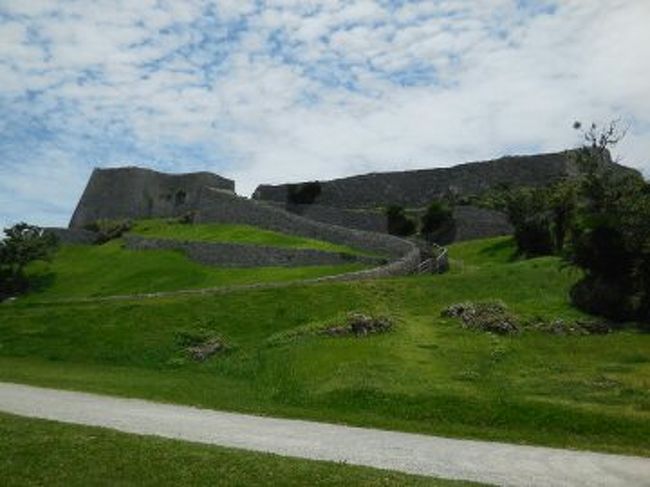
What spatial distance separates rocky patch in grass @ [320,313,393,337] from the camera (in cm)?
3172

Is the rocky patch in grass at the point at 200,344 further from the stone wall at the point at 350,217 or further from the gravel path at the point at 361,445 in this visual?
the stone wall at the point at 350,217

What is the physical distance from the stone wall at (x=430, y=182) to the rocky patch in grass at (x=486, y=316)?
2077 inches

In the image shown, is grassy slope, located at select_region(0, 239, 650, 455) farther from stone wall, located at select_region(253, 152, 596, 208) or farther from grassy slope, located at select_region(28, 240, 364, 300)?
stone wall, located at select_region(253, 152, 596, 208)

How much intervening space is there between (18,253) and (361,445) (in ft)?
168

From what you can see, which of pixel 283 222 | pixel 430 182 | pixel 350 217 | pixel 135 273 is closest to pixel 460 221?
pixel 350 217

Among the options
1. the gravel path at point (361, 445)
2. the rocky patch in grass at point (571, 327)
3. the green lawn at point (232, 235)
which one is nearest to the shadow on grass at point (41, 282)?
the green lawn at point (232, 235)

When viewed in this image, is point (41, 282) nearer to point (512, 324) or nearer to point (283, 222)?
point (283, 222)

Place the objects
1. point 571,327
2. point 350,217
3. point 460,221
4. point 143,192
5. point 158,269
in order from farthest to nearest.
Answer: point 143,192
point 350,217
point 460,221
point 158,269
point 571,327

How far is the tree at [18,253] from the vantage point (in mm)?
61775

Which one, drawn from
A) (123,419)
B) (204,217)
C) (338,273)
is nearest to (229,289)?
(338,273)

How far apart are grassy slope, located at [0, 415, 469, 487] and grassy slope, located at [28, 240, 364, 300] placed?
33.0 metres

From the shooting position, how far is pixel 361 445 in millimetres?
18000

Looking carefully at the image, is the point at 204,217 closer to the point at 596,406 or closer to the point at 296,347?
the point at 296,347

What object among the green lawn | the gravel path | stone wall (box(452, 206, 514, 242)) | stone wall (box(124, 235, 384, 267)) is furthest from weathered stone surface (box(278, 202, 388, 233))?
the gravel path
